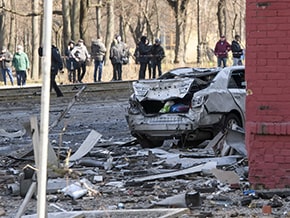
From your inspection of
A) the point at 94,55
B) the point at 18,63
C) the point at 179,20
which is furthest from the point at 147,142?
the point at 179,20

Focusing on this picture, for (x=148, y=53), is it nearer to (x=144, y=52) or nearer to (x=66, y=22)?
(x=144, y=52)


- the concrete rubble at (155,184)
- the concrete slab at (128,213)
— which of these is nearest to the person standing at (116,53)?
the concrete rubble at (155,184)

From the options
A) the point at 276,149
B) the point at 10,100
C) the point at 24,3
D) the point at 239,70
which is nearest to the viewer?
the point at 276,149

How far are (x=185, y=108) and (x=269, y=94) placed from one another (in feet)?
16.7

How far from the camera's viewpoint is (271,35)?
9273 mm

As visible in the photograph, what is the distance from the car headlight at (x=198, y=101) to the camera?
46.5ft

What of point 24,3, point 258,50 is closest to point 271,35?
point 258,50

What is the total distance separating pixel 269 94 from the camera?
30.5ft

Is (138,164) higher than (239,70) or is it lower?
lower

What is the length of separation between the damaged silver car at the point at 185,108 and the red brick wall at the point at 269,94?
4798mm

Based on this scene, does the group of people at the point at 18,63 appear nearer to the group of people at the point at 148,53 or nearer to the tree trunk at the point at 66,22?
the group of people at the point at 148,53

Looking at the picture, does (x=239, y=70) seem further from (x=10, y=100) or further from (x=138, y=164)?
(x=10, y=100)

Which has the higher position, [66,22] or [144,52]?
[66,22]

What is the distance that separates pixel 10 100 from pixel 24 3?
155 feet
